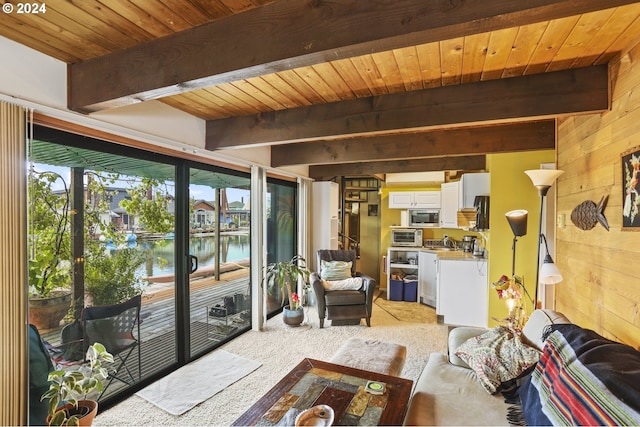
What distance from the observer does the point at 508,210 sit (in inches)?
144

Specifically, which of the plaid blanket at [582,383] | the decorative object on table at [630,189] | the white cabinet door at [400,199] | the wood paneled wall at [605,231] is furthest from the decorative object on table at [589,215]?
the white cabinet door at [400,199]

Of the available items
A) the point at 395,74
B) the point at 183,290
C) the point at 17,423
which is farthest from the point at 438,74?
the point at 17,423

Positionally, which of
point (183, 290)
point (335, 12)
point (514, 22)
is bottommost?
point (183, 290)

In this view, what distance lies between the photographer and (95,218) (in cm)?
225

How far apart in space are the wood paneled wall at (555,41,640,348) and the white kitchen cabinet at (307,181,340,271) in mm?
3287

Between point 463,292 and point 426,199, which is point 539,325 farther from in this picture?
point 426,199

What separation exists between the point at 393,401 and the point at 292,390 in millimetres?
548

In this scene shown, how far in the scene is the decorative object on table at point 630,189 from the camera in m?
1.46

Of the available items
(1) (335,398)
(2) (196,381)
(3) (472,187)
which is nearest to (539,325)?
(1) (335,398)

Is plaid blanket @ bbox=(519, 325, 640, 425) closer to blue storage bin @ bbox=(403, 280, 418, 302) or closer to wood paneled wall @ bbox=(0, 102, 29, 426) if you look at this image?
wood paneled wall @ bbox=(0, 102, 29, 426)

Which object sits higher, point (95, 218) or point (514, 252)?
point (95, 218)

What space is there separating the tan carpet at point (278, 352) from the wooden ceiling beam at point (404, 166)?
221cm

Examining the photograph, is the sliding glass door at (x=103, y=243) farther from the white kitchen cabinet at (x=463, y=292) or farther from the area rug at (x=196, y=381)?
the white kitchen cabinet at (x=463, y=292)

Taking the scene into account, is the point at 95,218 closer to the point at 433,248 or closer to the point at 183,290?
the point at 183,290
